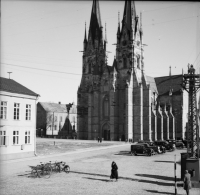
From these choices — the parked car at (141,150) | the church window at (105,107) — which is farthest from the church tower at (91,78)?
the parked car at (141,150)

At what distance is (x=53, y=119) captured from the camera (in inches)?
3305

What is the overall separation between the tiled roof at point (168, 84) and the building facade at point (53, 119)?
28937 mm

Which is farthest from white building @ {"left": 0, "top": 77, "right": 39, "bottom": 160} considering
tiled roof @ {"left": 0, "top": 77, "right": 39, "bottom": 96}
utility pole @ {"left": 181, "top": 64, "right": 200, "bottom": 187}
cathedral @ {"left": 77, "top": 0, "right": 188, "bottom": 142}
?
cathedral @ {"left": 77, "top": 0, "right": 188, "bottom": 142}

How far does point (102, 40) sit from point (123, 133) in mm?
28059

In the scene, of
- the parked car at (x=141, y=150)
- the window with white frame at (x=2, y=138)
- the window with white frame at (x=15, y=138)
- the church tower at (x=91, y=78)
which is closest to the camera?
the window with white frame at (x=2, y=138)

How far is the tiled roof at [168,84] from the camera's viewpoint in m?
77.1

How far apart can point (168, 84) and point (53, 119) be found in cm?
3522

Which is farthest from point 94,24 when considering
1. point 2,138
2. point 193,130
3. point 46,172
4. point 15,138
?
point 46,172

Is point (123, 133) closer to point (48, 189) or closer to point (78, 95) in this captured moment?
point (78, 95)

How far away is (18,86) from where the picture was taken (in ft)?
99.1

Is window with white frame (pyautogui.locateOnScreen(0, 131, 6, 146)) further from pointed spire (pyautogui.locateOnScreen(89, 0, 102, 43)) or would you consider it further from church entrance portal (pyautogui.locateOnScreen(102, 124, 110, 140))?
pointed spire (pyautogui.locateOnScreen(89, 0, 102, 43))

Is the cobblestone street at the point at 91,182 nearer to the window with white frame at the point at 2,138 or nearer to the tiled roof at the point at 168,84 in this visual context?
the window with white frame at the point at 2,138

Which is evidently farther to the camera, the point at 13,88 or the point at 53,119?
the point at 53,119

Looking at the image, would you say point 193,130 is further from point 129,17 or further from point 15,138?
point 129,17
